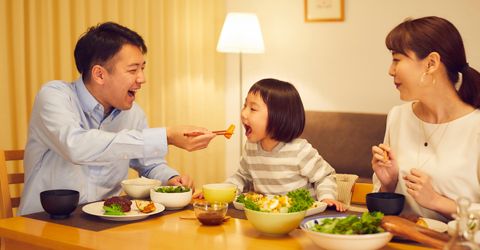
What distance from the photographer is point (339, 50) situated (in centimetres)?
461

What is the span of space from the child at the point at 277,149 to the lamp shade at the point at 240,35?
1.93 metres

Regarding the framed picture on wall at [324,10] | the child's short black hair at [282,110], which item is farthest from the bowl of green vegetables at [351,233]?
the framed picture on wall at [324,10]

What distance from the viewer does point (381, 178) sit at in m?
2.17

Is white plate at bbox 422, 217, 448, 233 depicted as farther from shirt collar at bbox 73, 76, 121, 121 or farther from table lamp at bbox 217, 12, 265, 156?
table lamp at bbox 217, 12, 265, 156

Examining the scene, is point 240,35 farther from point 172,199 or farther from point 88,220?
point 88,220

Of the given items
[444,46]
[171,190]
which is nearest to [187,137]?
[171,190]

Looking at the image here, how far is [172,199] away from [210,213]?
247 millimetres

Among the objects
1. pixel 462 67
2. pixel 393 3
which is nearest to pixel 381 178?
pixel 462 67

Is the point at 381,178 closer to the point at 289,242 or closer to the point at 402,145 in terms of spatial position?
the point at 402,145

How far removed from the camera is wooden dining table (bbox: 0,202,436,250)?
1648mm

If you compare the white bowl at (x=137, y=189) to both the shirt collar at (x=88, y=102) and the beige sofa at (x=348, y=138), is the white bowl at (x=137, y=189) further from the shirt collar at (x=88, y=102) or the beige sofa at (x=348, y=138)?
the beige sofa at (x=348, y=138)

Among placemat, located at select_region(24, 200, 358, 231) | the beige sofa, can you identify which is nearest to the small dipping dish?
placemat, located at select_region(24, 200, 358, 231)

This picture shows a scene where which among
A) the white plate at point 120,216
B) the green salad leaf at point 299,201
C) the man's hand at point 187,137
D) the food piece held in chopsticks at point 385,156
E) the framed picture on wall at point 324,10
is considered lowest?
the white plate at point 120,216

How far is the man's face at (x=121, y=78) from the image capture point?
8.04 ft
